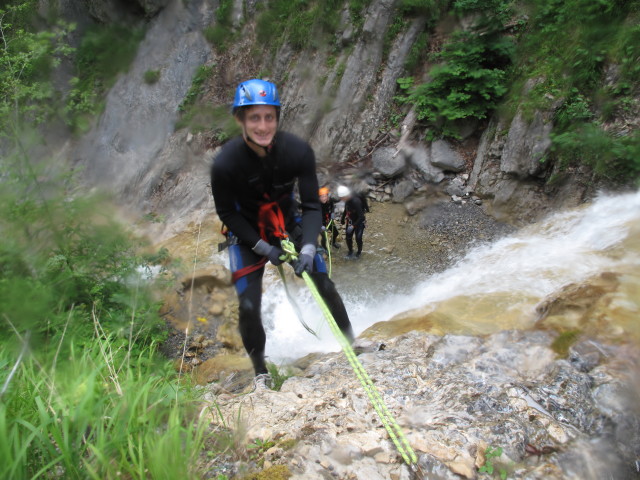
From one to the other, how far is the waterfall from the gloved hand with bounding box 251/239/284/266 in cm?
225

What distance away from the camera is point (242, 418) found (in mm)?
2301

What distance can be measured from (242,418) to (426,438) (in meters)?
1.07

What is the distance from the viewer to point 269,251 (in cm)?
312

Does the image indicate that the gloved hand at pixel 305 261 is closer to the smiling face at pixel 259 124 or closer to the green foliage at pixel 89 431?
the smiling face at pixel 259 124

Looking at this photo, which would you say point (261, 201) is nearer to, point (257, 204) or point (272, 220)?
point (257, 204)

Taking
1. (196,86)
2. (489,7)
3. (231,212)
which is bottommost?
(231,212)

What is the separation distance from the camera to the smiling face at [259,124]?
2.85m

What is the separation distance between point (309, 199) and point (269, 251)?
1.89ft

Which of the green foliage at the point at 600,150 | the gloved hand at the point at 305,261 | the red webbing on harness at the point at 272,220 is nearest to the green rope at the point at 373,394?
the gloved hand at the point at 305,261

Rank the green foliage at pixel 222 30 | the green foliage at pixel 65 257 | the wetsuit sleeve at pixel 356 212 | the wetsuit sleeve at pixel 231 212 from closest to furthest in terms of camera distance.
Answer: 1. the wetsuit sleeve at pixel 231 212
2. the green foliage at pixel 65 257
3. the wetsuit sleeve at pixel 356 212
4. the green foliage at pixel 222 30

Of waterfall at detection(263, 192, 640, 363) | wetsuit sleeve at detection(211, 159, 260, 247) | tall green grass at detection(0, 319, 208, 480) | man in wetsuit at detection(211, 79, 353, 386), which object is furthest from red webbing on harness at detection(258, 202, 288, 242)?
waterfall at detection(263, 192, 640, 363)

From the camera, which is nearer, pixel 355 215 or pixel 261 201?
pixel 261 201

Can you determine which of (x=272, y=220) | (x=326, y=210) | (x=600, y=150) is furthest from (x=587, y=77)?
(x=272, y=220)

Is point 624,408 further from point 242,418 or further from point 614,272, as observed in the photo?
point 614,272
